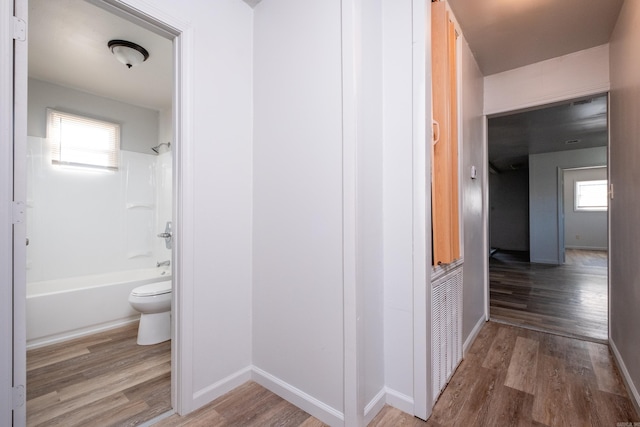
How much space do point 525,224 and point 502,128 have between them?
506cm

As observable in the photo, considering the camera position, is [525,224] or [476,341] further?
[525,224]

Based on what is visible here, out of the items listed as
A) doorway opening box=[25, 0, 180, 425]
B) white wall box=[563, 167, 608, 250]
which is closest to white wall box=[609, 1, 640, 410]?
doorway opening box=[25, 0, 180, 425]

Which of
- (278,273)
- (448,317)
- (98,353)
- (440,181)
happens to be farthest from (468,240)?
(98,353)

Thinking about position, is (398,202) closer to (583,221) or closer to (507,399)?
(507,399)

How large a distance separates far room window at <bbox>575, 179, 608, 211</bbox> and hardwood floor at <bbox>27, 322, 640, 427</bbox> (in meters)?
7.38

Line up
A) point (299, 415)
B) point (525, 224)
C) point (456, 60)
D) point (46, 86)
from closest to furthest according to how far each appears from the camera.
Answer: point (299, 415) < point (456, 60) < point (46, 86) < point (525, 224)

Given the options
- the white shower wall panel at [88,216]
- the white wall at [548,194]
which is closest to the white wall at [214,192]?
the white shower wall panel at [88,216]

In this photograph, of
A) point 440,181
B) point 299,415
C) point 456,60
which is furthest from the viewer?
point 456,60

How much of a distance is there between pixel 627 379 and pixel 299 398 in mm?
1966

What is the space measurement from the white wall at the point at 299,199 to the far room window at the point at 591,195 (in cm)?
934

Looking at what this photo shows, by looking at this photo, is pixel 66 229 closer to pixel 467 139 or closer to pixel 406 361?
pixel 406 361

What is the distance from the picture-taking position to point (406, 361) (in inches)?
59.8

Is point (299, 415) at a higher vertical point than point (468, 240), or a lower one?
lower

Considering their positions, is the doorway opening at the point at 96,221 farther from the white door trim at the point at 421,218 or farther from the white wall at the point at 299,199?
the white door trim at the point at 421,218
